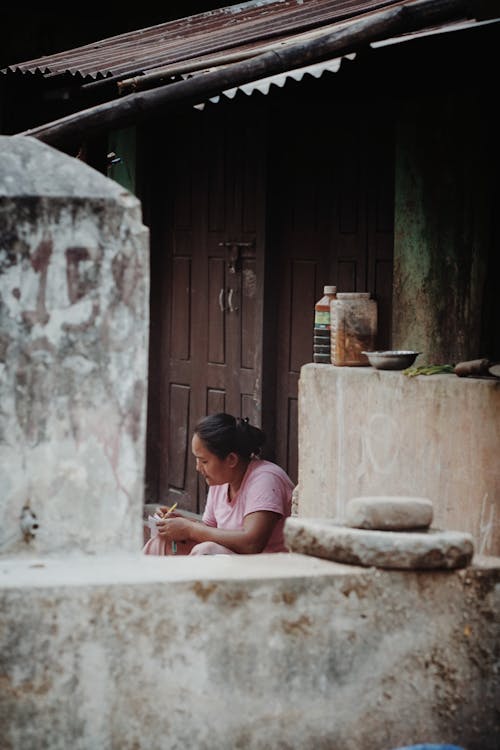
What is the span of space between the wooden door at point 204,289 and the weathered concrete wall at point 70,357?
370 centimetres

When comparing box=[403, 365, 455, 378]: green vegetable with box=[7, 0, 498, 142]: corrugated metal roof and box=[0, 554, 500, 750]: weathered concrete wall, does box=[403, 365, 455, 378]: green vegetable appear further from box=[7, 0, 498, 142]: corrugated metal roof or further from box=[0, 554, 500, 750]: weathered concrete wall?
box=[0, 554, 500, 750]: weathered concrete wall

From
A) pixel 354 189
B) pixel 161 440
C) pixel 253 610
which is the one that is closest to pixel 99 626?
pixel 253 610

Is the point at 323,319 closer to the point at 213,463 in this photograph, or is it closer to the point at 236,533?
the point at 213,463

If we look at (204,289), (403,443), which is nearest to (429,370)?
(403,443)

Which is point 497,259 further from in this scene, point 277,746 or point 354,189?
point 277,746

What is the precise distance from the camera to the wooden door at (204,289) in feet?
24.6

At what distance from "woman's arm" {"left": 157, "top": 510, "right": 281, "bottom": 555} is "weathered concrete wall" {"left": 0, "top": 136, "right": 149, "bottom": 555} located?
7.47 ft

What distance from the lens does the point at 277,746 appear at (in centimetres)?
360

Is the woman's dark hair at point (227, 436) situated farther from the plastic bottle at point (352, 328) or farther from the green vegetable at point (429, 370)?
the green vegetable at point (429, 370)

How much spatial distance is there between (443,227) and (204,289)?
8.04 feet

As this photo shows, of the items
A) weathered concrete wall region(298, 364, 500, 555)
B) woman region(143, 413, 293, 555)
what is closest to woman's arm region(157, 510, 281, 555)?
woman region(143, 413, 293, 555)

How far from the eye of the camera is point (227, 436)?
6.09 metres

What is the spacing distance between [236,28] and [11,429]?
4.92m

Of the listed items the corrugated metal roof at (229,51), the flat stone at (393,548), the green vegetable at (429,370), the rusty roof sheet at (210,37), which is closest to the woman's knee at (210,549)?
the green vegetable at (429,370)
